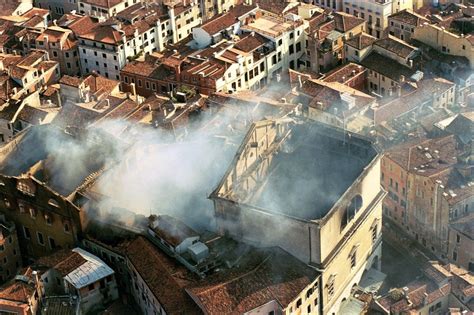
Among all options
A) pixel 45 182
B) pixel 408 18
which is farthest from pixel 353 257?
pixel 408 18

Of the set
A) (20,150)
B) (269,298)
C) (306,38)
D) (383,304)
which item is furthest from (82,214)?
(306,38)

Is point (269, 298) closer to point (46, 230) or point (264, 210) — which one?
point (264, 210)

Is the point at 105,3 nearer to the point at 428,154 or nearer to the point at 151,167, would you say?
the point at 151,167

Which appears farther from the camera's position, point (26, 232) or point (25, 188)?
point (26, 232)

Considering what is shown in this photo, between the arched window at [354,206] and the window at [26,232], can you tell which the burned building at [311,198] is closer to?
the arched window at [354,206]

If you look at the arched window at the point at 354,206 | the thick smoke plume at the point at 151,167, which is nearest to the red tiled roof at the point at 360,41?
the thick smoke plume at the point at 151,167

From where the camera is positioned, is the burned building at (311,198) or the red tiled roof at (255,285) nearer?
the red tiled roof at (255,285)
